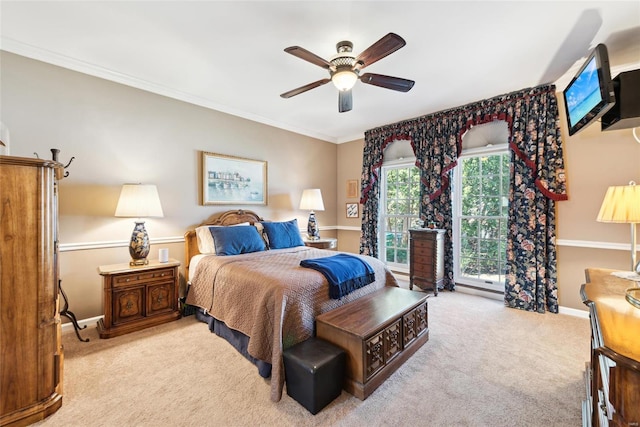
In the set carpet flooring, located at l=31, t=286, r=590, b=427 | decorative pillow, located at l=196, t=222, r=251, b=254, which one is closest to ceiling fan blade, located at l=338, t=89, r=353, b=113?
decorative pillow, located at l=196, t=222, r=251, b=254

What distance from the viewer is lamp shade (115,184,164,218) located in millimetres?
2873

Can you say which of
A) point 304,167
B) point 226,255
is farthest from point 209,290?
point 304,167

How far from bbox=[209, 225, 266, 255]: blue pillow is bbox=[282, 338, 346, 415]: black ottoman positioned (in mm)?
1700

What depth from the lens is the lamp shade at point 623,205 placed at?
1.80m

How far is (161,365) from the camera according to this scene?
2.24 m

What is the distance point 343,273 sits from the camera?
96.5 inches

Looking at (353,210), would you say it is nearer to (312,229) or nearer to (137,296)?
(312,229)

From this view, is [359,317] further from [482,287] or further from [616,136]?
[616,136]

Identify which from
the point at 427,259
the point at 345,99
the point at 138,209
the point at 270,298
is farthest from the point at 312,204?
the point at 270,298

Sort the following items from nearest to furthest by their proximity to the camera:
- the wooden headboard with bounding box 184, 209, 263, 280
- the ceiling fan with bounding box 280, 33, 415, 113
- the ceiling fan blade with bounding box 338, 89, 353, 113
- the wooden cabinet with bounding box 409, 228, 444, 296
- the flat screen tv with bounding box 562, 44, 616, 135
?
the flat screen tv with bounding box 562, 44, 616, 135 → the ceiling fan with bounding box 280, 33, 415, 113 → the ceiling fan blade with bounding box 338, 89, 353, 113 → the wooden headboard with bounding box 184, 209, 263, 280 → the wooden cabinet with bounding box 409, 228, 444, 296

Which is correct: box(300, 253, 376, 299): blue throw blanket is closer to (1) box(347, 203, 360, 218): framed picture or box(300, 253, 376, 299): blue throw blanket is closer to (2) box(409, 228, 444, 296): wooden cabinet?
(2) box(409, 228, 444, 296): wooden cabinet

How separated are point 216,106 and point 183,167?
1.02m

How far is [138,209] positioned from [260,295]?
5.88 feet

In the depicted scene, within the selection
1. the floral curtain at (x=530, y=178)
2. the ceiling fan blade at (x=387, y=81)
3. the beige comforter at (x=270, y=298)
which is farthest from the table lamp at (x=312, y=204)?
the ceiling fan blade at (x=387, y=81)
